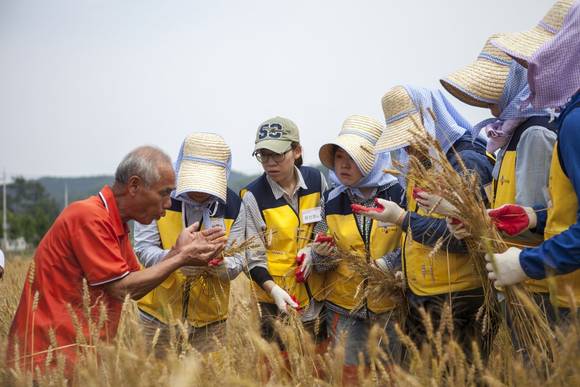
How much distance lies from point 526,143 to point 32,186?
68.3m

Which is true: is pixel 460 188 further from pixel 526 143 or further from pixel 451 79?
pixel 451 79

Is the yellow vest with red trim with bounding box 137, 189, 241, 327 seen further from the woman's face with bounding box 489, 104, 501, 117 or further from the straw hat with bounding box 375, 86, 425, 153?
the woman's face with bounding box 489, 104, 501, 117

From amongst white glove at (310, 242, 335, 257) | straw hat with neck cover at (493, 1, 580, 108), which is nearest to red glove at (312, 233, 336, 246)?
white glove at (310, 242, 335, 257)

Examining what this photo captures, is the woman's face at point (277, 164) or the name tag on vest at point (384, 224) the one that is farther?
the woman's face at point (277, 164)

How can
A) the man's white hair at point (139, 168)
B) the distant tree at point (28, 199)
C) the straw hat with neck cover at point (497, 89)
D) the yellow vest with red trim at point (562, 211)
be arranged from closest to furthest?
the yellow vest with red trim at point (562, 211) → the straw hat with neck cover at point (497, 89) → the man's white hair at point (139, 168) → the distant tree at point (28, 199)

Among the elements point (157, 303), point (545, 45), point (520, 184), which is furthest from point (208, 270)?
point (545, 45)

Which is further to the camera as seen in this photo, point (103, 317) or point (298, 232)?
point (298, 232)

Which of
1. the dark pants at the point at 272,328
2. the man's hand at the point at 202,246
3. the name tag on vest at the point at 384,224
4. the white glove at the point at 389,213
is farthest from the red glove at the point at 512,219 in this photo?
the dark pants at the point at 272,328

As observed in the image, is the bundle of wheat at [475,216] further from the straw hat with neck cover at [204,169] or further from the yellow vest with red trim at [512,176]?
the straw hat with neck cover at [204,169]

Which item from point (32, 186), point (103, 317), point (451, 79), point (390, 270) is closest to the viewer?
point (103, 317)

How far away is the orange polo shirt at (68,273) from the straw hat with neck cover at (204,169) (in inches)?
34.3

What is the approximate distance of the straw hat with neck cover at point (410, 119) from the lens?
311 cm

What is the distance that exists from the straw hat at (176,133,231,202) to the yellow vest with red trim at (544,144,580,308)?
75.6 inches

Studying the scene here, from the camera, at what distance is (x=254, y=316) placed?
90.5 inches
